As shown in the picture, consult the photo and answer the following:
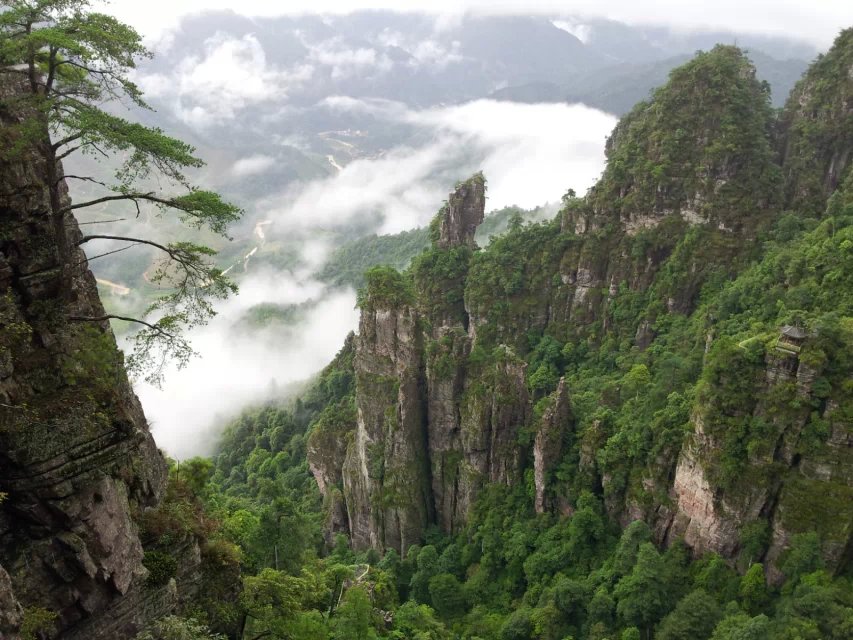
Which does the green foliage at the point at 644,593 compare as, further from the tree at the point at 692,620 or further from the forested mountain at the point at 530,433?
the tree at the point at 692,620

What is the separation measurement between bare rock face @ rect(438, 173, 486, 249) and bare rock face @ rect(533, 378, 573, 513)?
3876 centimetres

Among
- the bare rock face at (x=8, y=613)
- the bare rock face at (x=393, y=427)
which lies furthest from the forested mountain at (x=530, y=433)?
the bare rock face at (x=393, y=427)

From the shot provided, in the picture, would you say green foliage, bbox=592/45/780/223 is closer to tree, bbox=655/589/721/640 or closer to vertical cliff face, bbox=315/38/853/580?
vertical cliff face, bbox=315/38/853/580

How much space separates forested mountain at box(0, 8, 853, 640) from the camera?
17.3 m

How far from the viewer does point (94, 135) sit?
16.8m

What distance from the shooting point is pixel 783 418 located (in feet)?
128

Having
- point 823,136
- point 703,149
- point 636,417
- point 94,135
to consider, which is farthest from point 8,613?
point 823,136

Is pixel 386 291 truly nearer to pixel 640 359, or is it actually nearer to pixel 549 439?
pixel 549 439

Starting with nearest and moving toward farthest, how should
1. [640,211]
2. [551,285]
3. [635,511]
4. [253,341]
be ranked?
1. [635,511]
2. [640,211]
3. [551,285]
4. [253,341]

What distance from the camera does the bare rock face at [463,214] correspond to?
84000 millimetres

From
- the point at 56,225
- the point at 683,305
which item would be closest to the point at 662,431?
the point at 683,305

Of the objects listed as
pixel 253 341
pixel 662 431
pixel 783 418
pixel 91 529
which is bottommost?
pixel 253 341

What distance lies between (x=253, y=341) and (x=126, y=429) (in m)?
173

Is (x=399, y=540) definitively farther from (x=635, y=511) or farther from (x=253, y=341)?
(x=253, y=341)
